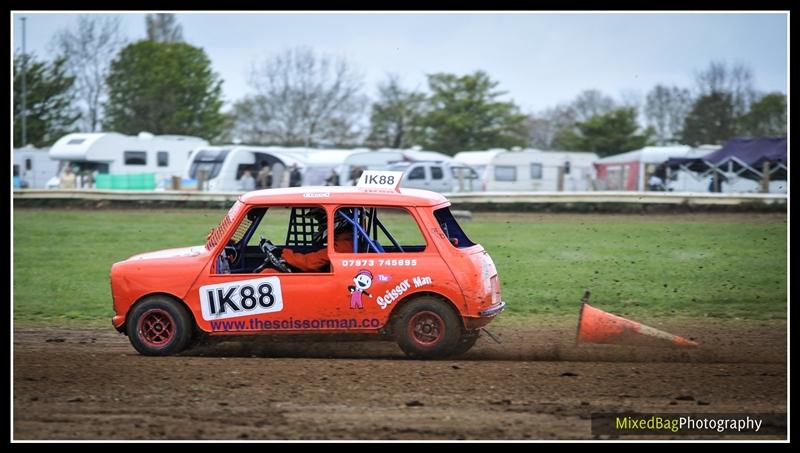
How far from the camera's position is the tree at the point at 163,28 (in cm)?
7969

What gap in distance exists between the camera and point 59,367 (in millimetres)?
8133

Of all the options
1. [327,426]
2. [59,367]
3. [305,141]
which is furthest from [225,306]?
[305,141]

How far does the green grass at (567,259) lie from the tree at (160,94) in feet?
115

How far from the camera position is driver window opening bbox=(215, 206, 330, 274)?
28.9 feet

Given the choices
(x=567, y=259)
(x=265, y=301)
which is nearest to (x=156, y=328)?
(x=265, y=301)

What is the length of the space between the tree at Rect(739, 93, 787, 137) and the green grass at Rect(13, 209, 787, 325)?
33.7 meters

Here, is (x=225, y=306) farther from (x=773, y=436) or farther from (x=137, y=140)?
(x=137, y=140)

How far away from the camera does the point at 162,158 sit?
39.4 metres

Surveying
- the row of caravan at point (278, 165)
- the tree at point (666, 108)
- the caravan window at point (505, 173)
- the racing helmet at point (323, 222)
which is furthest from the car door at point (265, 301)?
the tree at point (666, 108)

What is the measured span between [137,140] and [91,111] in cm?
2092

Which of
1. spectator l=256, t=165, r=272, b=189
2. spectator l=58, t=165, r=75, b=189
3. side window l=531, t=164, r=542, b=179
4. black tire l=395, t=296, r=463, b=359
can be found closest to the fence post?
side window l=531, t=164, r=542, b=179

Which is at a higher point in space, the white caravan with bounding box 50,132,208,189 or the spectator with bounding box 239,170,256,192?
the white caravan with bounding box 50,132,208,189

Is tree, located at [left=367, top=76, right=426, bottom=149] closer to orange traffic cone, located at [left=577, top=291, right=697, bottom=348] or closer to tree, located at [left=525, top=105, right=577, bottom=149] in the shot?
tree, located at [left=525, top=105, right=577, bottom=149]

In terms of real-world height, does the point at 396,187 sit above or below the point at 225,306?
above
